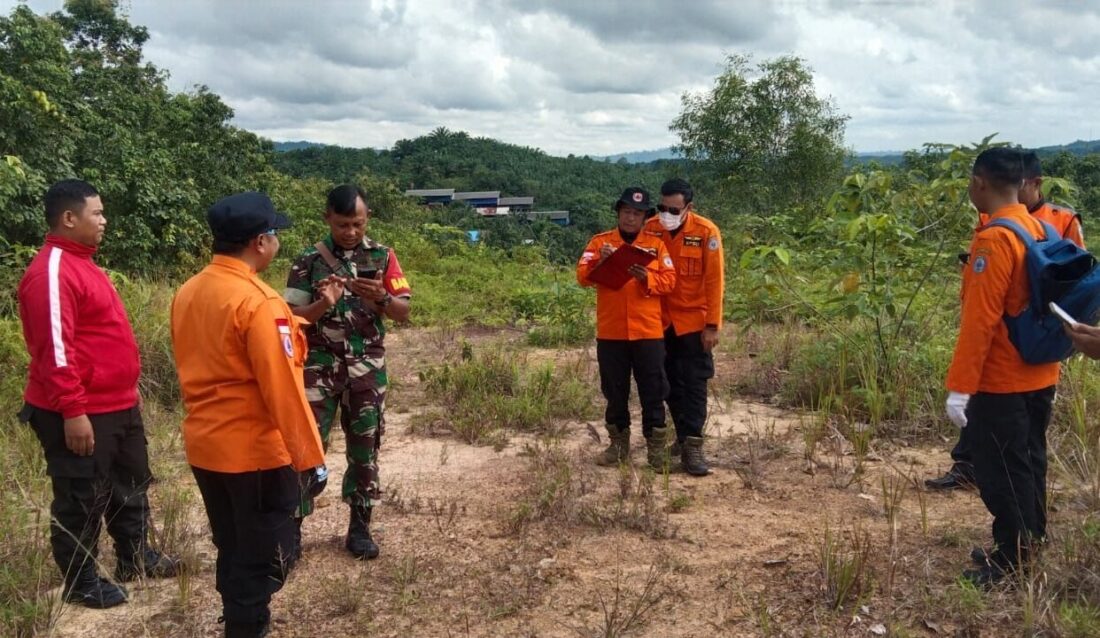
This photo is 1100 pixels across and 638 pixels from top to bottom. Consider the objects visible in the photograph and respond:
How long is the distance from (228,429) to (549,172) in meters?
61.2

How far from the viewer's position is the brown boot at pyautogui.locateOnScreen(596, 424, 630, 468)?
14.7ft

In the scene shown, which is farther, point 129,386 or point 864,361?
point 864,361

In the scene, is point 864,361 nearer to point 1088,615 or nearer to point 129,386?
point 1088,615

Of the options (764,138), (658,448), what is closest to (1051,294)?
(658,448)

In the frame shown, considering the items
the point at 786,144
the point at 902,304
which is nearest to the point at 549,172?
the point at 786,144

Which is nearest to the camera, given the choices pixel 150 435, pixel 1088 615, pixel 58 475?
pixel 1088 615

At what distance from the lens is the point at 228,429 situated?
2.36 m

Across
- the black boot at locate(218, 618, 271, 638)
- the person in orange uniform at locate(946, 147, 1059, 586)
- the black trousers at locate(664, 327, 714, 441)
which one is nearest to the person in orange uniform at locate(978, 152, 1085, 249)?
the person in orange uniform at locate(946, 147, 1059, 586)

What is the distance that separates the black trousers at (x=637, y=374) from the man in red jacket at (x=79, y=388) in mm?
2350

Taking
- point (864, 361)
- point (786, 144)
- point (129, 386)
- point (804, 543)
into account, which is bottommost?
point (804, 543)

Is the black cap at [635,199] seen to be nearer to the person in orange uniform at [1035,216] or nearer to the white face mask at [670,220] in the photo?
the white face mask at [670,220]

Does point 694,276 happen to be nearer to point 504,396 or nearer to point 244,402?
point 504,396

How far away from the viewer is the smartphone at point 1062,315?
8.26 feet

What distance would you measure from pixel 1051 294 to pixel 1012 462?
0.63 m
